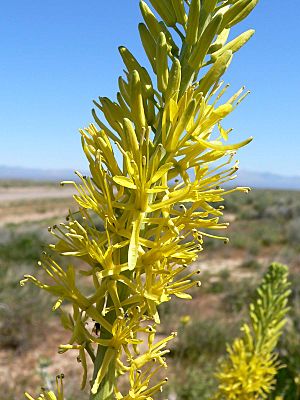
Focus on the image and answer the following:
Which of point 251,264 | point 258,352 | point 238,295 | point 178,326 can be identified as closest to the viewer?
Result: point 258,352

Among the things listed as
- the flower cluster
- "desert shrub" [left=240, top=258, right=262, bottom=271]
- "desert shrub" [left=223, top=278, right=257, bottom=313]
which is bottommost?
"desert shrub" [left=223, top=278, right=257, bottom=313]

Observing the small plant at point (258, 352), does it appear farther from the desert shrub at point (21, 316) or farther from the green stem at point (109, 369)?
the desert shrub at point (21, 316)

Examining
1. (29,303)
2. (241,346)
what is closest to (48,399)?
(241,346)

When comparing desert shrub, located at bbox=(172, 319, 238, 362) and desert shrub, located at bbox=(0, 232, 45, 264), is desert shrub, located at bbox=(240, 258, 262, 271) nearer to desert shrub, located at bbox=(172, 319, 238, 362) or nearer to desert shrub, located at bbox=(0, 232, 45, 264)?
desert shrub, located at bbox=(172, 319, 238, 362)

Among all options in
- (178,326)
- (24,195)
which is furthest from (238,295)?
(24,195)

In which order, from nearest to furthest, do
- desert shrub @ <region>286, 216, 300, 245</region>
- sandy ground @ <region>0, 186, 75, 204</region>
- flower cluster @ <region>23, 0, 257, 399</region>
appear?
flower cluster @ <region>23, 0, 257, 399</region>
desert shrub @ <region>286, 216, 300, 245</region>
sandy ground @ <region>0, 186, 75, 204</region>

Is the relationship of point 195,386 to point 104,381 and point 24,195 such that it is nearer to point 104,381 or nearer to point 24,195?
point 104,381

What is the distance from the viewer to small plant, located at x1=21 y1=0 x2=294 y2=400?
1.49 metres

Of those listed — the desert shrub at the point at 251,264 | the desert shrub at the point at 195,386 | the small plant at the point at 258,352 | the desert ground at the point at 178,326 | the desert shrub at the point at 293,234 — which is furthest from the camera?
the desert shrub at the point at 293,234

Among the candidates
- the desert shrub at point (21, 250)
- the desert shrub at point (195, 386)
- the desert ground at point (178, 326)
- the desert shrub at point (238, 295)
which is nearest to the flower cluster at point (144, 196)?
the desert ground at point (178, 326)

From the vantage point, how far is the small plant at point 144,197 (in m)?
1.49

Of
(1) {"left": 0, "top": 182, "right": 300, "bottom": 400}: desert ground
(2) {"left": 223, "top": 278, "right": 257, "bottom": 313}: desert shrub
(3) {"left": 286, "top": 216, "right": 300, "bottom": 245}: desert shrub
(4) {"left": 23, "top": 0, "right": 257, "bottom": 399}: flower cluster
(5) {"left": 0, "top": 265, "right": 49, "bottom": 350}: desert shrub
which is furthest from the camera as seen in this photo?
(3) {"left": 286, "top": 216, "right": 300, "bottom": 245}: desert shrub

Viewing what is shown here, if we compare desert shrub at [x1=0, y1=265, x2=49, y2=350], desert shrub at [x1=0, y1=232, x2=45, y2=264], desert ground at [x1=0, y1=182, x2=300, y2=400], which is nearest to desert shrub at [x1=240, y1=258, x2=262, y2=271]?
desert ground at [x1=0, y1=182, x2=300, y2=400]

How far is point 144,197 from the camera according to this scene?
149 cm
